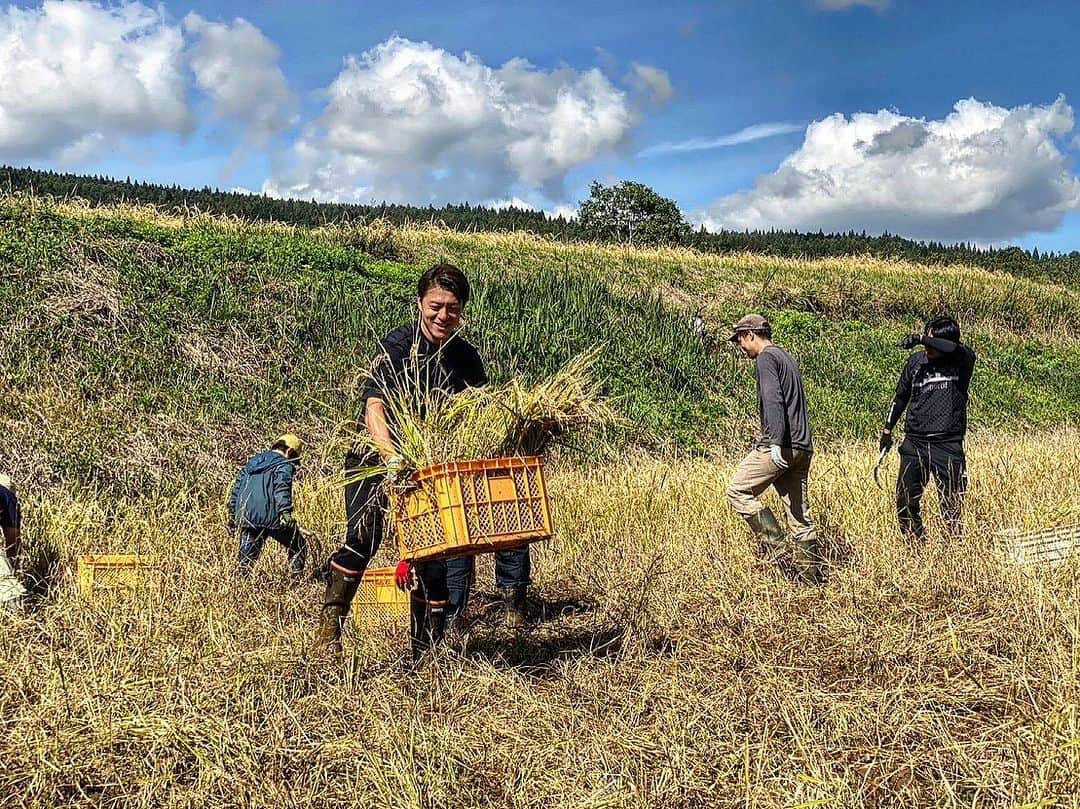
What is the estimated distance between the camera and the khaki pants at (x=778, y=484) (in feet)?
19.9

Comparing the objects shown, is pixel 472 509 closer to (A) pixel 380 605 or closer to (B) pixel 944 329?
(A) pixel 380 605

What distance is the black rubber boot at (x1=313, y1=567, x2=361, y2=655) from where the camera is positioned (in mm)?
4410

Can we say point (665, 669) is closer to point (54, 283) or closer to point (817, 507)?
point (817, 507)

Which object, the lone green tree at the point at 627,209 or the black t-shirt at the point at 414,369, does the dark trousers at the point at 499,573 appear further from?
the lone green tree at the point at 627,209

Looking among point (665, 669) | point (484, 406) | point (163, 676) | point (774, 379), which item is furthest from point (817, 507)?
point (163, 676)

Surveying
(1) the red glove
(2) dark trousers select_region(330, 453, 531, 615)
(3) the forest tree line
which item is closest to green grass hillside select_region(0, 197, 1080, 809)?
(2) dark trousers select_region(330, 453, 531, 615)

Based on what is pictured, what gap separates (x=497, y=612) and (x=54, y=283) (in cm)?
763

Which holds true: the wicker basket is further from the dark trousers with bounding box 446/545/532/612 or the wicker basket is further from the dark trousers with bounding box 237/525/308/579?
the dark trousers with bounding box 237/525/308/579

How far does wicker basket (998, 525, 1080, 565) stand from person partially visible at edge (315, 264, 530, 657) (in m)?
3.20

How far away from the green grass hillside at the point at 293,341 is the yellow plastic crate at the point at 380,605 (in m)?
2.24

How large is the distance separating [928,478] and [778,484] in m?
1.36

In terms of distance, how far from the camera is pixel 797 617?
15.8ft

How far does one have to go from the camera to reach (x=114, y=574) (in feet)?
17.8

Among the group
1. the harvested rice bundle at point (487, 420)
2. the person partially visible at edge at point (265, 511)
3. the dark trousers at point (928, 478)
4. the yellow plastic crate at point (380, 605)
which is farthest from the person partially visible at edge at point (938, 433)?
the person partially visible at edge at point (265, 511)
